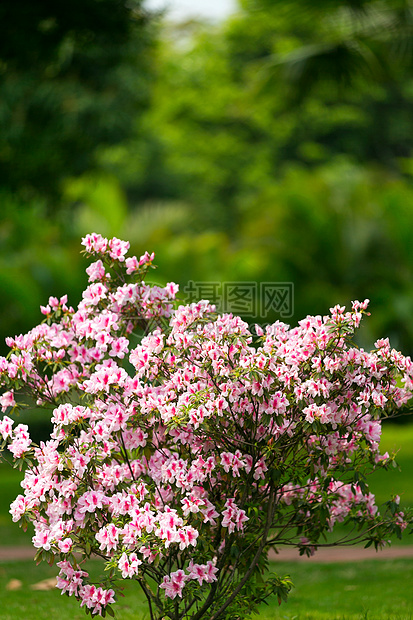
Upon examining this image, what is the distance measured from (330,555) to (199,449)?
5.01 m

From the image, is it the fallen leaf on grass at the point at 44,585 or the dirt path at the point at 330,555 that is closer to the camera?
the fallen leaf on grass at the point at 44,585

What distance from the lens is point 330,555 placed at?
8477mm

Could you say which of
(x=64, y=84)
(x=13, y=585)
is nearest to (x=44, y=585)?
(x=13, y=585)

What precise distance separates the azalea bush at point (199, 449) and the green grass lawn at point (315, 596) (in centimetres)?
90

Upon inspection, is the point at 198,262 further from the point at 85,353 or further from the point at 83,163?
the point at 85,353

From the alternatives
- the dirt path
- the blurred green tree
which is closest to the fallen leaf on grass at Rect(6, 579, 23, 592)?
the dirt path

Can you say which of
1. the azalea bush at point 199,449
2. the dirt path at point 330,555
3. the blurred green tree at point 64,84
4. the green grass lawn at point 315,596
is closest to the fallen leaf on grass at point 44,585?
the green grass lawn at point 315,596

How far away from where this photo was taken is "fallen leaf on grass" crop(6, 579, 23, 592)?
668cm

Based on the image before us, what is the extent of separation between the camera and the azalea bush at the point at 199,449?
12.5ft

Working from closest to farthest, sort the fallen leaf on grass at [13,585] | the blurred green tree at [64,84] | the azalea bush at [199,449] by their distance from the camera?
the azalea bush at [199,449]
the fallen leaf on grass at [13,585]
the blurred green tree at [64,84]

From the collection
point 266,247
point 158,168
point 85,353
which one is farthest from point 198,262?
point 158,168

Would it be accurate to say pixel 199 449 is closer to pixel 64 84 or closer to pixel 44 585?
pixel 44 585

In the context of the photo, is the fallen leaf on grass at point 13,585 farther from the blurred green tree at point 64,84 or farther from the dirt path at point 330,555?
the blurred green tree at point 64,84

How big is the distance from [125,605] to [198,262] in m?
10.7
